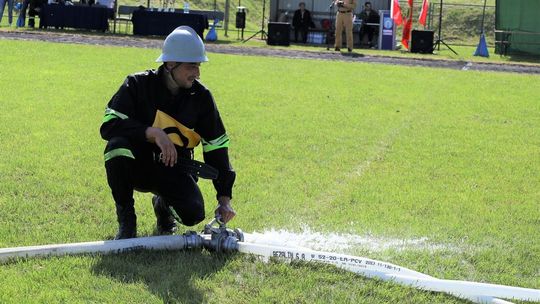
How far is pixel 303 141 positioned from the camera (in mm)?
8148

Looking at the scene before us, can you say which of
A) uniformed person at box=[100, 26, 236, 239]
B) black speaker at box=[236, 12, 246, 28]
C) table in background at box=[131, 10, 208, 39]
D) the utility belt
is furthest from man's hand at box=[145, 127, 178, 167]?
black speaker at box=[236, 12, 246, 28]

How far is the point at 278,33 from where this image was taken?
25250mm

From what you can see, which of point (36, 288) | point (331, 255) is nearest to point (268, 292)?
point (331, 255)

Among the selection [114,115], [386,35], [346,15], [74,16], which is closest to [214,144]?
[114,115]

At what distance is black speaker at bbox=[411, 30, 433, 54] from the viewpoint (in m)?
24.2

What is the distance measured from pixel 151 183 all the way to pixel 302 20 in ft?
79.1

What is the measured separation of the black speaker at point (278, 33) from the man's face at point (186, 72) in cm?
2118

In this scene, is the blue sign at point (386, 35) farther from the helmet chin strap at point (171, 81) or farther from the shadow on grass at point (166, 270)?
the shadow on grass at point (166, 270)

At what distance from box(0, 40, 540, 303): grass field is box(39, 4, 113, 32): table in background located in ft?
44.5

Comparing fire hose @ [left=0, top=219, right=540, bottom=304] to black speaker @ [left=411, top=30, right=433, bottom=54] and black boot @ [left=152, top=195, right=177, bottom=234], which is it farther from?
black speaker @ [left=411, top=30, right=433, bottom=54]

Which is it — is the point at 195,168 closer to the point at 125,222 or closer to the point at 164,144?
the point at 164,144

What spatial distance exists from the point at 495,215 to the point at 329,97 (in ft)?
21.7

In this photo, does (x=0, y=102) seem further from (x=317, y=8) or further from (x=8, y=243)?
(x=317, y=8)

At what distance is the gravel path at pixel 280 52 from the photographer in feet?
65.1
